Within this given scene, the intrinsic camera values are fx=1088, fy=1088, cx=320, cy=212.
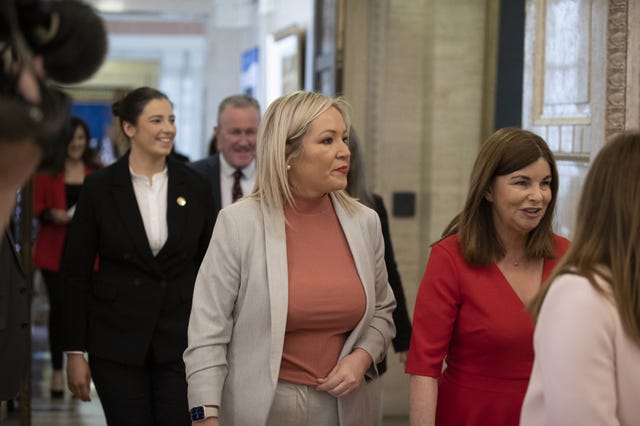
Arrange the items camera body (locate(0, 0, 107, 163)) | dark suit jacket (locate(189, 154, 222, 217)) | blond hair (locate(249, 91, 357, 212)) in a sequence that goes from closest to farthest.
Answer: camera body (locate(0, 0, 107, 163)) < blond hair (locate(249, 91, 357, 212)) < dark suit jacket (locate(189, 154, 222, 217))

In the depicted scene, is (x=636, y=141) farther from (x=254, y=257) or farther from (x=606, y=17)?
(x=606, y=17)

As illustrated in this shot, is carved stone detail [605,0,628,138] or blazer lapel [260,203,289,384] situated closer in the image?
blazer lapel [260,203,289,384]

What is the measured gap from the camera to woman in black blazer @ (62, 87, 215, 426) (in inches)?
167

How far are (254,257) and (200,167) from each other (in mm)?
2430

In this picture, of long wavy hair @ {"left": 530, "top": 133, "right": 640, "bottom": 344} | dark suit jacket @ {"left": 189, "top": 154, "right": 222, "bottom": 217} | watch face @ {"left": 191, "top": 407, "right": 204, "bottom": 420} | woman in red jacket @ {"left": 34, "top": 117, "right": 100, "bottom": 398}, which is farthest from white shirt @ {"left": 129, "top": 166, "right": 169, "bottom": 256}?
woman in red jacket @ {"left": 34, "top": 117, "right": 100, "bottom": 398}

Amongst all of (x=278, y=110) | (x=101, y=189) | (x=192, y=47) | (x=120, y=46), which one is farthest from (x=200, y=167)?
(x=120, y=46)

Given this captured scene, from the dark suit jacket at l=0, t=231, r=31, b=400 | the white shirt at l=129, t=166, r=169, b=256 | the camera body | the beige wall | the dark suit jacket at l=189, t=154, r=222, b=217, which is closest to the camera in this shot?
the camera body

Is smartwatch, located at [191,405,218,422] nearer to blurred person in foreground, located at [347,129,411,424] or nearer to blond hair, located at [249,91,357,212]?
blond hair, located at [249,91,357,212]

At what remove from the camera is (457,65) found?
6574mm

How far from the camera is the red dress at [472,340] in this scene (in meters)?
3.04

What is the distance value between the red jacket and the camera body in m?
5.99

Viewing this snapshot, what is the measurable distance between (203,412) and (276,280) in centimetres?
44

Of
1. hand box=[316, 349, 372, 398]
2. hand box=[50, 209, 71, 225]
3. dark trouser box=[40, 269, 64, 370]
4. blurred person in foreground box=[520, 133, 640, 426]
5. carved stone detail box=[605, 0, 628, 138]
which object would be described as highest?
carved stone detail box=[605, 0, 628, 138]

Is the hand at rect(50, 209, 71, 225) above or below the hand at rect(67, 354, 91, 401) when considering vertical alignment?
above
